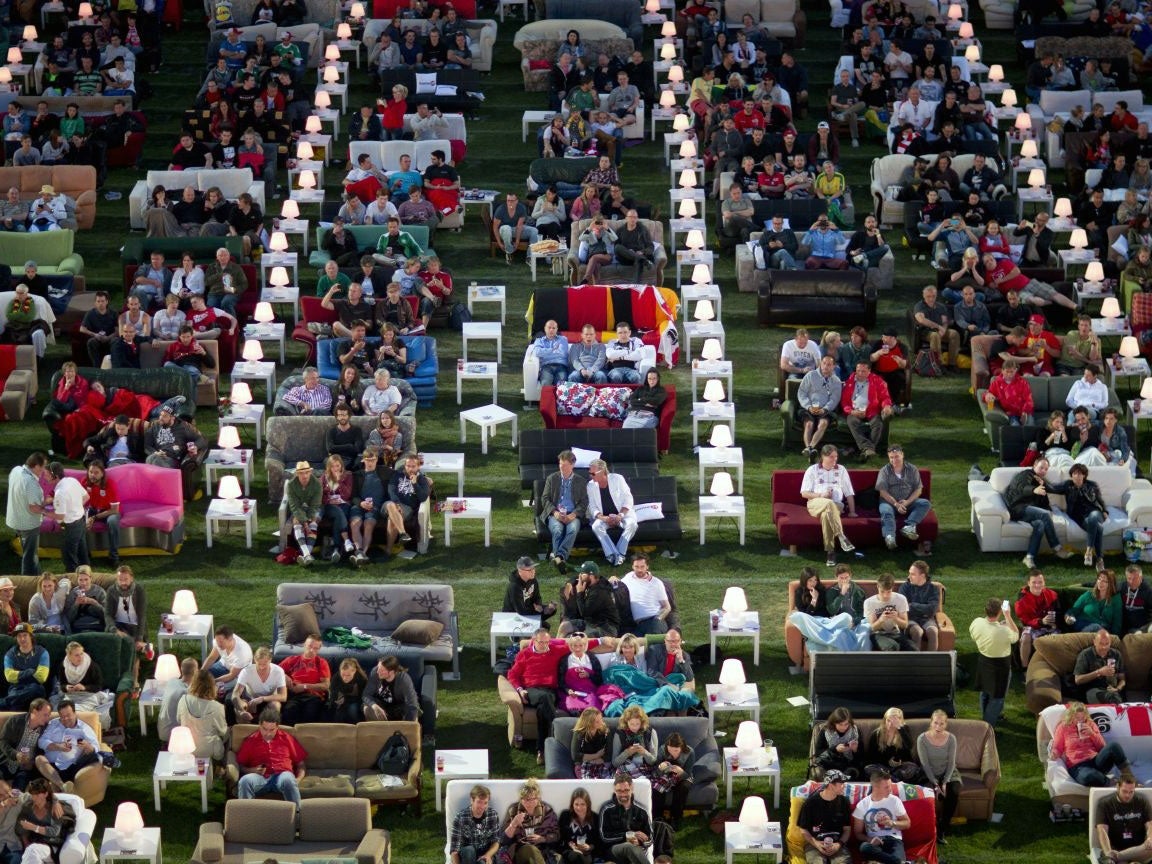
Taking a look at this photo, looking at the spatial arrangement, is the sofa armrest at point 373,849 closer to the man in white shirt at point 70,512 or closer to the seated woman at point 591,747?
the seated woman at point 591,747

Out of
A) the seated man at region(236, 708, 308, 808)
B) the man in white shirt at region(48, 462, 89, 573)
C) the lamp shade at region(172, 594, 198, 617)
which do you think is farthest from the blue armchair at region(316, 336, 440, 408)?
the seated man at region(236, 708, 308, 808)

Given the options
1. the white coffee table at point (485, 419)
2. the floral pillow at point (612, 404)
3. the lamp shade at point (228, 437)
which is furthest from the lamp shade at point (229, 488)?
the floral pillow at point (612, 404)

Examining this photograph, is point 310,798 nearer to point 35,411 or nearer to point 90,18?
point 35,411

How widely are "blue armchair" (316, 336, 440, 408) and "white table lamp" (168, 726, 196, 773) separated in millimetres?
7635

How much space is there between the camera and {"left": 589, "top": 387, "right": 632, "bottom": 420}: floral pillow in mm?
Result: 27516

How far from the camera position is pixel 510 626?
23.6m

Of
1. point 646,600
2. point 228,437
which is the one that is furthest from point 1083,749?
point 228,437

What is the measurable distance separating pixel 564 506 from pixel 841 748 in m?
5.01

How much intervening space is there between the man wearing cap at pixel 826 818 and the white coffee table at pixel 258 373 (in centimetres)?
984

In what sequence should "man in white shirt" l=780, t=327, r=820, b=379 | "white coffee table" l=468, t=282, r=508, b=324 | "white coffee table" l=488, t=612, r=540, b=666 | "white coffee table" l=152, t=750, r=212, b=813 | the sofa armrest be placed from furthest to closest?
"white coffee table" l=468, t=282, r=508, b=324 < "man in white shirt" l=780, t=327, r=820, b=379 < "white coffee table" l=488, t=612, r=540, b=666 < "white coffee table" l=152, t=750, r=212, b=813 < the sofa armrest

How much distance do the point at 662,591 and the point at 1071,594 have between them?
11.3 ft

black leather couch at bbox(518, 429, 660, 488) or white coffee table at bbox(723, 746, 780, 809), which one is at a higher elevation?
black leather couch at bbox(518, 429, 660, 488)

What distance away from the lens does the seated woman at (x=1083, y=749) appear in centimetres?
2142

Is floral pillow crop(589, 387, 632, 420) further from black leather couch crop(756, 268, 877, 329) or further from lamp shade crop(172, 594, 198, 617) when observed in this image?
lamp shade crop(172, 594, 198, 617)
